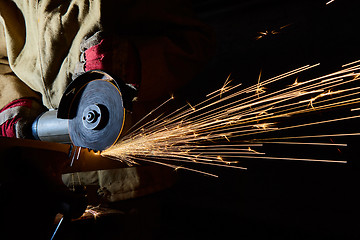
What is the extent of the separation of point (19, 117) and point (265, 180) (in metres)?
1.92

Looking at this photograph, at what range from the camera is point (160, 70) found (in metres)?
1.50

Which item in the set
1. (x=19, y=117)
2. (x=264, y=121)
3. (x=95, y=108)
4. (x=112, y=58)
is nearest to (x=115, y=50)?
(x=112, y=58)

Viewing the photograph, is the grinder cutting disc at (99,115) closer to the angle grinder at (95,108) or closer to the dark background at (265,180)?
the angle grinder at (95,108)

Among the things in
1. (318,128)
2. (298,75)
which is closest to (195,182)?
(318,128)

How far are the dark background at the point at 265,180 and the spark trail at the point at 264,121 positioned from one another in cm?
8

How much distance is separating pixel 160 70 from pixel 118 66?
0.31 meters

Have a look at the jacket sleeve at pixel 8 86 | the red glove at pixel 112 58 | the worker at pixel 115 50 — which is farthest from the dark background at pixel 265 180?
the jacket sleeve at pixel 8 86

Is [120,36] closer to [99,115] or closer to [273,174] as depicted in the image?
[99,115]

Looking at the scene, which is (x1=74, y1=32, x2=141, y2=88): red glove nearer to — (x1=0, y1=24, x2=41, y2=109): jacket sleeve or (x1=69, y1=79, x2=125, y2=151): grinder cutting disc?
(x1=69, y1=79, x2=125, y2=151): grinder cutting disc

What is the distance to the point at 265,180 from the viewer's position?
1.78 meters

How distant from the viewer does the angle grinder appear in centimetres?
97

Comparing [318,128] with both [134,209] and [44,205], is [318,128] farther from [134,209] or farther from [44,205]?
[44,205]

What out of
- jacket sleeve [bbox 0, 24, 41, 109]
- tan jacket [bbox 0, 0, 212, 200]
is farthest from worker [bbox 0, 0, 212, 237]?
jacket sleeve [bbox 0, 24, 41, 109]

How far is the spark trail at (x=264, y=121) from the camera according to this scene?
4.90 ft
